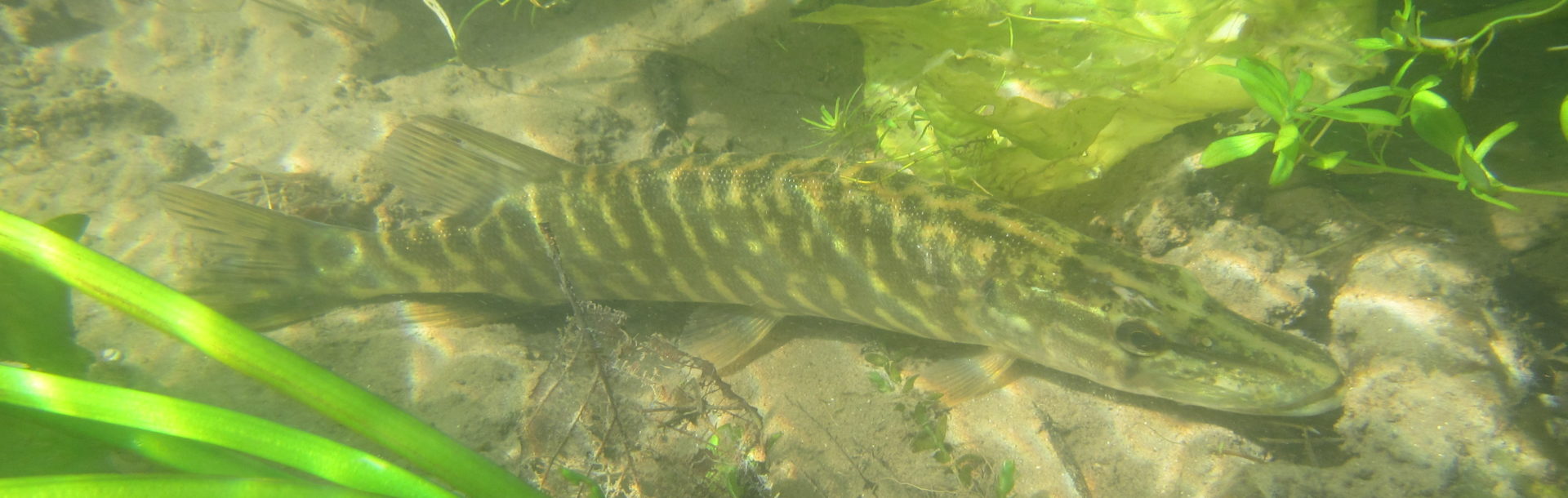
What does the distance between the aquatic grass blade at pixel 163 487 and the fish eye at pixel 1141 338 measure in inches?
116

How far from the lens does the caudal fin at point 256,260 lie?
332cm

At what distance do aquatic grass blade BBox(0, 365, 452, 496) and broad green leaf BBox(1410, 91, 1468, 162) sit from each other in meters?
3.57

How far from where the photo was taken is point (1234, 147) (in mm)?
2072

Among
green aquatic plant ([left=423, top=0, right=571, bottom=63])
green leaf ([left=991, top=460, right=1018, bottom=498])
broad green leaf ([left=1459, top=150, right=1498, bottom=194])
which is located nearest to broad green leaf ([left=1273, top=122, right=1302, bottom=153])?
broad green leaf ([left=1459, top=150, right=1498, bottom=194])

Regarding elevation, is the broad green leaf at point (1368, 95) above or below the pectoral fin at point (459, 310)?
above

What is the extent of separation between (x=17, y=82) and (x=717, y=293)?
653cm

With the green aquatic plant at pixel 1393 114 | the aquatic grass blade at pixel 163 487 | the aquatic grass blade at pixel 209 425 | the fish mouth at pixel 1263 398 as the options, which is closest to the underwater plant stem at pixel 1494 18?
the green aquatic plant at pixel 1393 114

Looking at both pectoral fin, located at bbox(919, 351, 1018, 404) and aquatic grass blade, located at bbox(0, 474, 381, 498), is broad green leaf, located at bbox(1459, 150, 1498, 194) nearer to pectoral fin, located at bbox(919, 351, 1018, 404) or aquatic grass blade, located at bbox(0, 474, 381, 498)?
pectoral fin, located at bbox(919, 351, 1018, 404)

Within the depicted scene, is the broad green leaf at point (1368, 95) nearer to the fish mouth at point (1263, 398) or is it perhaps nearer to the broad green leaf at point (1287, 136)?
the broad green leaf at point (1287, 136)

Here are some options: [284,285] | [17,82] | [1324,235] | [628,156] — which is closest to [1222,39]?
[1324,235]

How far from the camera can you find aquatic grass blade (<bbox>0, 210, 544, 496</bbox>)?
6.66 ft

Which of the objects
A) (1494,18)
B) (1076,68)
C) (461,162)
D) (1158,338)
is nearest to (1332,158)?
(1494,18)

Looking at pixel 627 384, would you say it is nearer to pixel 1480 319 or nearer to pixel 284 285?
pixel 284 285

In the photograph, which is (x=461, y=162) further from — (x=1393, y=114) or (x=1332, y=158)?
(x=1393, y=114)
